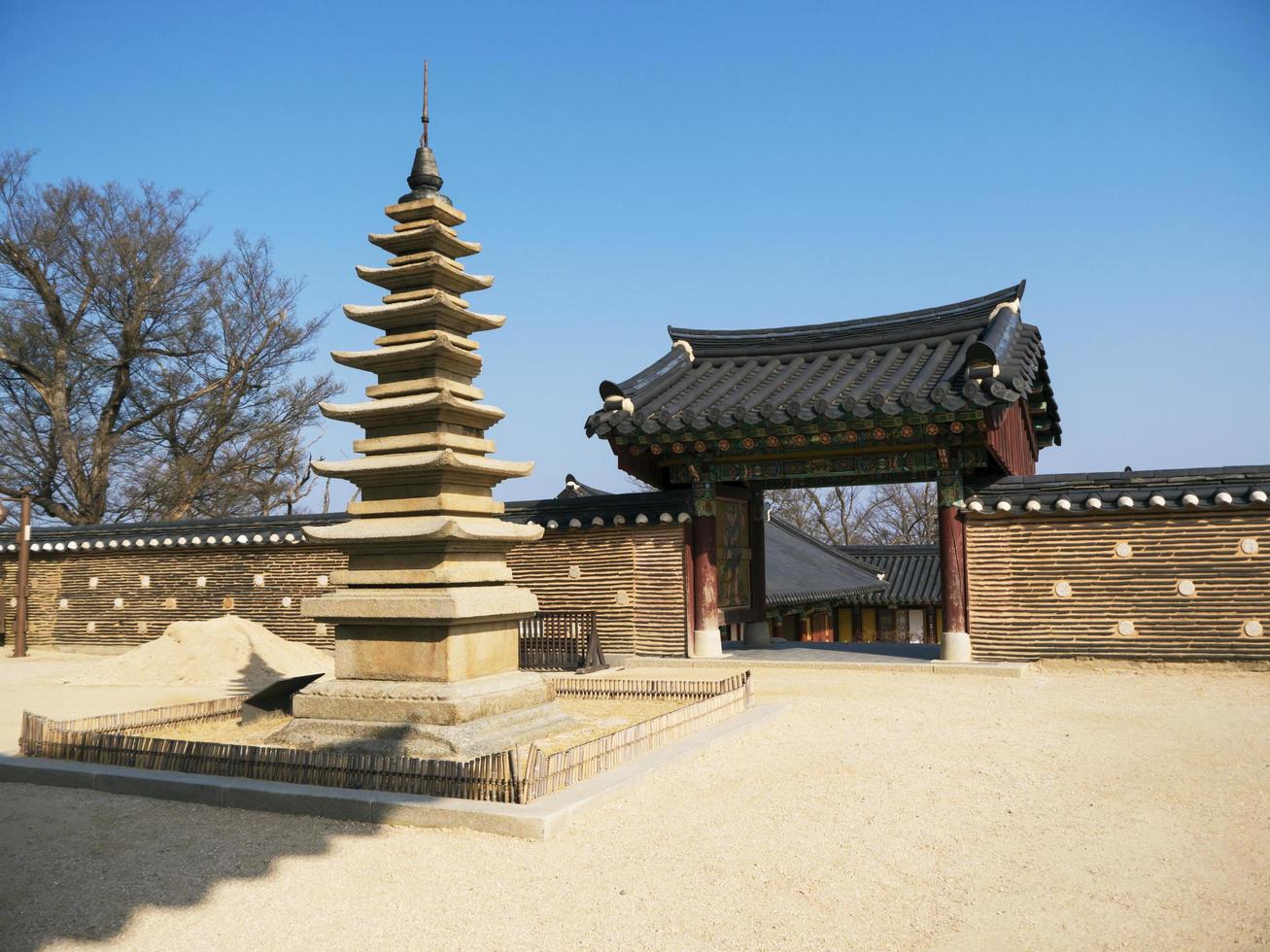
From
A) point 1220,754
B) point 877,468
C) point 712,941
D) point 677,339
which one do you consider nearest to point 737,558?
point 877,468

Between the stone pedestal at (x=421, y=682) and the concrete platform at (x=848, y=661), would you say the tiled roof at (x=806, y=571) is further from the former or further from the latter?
the stone pedestal at (x=421, y=682)

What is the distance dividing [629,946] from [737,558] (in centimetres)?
1317

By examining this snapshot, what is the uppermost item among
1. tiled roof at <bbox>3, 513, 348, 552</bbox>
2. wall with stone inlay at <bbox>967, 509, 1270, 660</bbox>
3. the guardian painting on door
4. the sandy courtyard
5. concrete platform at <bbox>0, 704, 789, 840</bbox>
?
the guardian painting on door

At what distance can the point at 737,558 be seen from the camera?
56.4ft

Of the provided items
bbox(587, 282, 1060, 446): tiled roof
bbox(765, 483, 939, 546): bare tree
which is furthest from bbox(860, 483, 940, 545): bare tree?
bbox(587, 282, 1060, 446): tiled roof

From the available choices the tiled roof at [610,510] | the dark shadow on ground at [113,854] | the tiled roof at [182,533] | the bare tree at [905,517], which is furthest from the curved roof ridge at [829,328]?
the bare tree at [905,517]

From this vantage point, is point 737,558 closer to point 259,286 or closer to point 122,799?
point 122,799

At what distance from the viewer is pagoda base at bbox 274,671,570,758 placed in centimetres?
775

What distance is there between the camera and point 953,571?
13898 mm

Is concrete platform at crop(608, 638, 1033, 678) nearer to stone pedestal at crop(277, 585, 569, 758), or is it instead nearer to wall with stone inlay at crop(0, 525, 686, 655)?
wall with stone inlay at crop(0, 525, 686, 655)

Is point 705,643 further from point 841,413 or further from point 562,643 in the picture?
point 841,413

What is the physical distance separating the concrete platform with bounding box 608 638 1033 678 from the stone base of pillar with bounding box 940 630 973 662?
154 mm

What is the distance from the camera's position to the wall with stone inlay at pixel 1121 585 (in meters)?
12.7

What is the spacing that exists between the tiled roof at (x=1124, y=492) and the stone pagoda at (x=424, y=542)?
7.76 m
